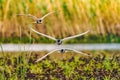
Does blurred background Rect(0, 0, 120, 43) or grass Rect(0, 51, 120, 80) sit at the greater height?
blurred background Rect(0, 0, 120, 43)

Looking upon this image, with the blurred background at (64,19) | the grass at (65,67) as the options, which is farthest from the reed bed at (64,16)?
the grass at (65,67)

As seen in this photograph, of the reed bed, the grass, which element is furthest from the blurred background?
the grass

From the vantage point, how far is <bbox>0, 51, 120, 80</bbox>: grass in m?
4.59

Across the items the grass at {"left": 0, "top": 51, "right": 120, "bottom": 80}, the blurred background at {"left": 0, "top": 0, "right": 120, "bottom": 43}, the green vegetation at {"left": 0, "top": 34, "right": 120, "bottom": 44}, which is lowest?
the grass at {"left": 0, "top": 51, "right": 120, "bottom": 80}

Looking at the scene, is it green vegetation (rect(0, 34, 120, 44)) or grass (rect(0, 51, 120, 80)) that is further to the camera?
green vegetation (rect(0, 34, 120, 44))

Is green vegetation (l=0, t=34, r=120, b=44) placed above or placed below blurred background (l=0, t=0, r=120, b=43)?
below

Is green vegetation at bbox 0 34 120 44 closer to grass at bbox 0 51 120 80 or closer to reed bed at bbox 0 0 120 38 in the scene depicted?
reed bed at bbox 0 0 120 38

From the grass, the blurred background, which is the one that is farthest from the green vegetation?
the grass

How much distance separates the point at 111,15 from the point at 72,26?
1.85 ft

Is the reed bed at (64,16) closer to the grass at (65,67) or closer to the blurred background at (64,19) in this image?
the blurred background at (64,19)

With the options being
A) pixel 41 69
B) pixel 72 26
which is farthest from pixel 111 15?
pixel 41 69

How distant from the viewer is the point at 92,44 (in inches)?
251

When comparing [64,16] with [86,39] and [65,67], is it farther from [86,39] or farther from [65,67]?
[65,67]

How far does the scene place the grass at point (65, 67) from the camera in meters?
4.59
